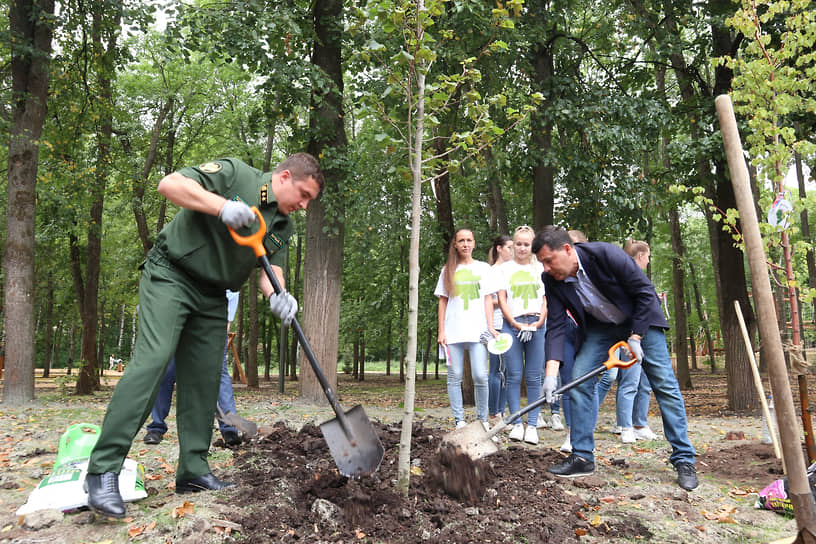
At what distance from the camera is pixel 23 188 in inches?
302

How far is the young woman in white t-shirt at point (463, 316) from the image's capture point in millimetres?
4797

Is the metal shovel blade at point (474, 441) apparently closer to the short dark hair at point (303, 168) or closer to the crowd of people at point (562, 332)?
the crowd of people at point (562, 332)

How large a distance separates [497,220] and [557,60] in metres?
4.92

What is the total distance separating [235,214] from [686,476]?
3179 millimetres

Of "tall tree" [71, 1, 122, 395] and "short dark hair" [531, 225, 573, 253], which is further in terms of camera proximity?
"tall tree" [71, 1, 122, 395]

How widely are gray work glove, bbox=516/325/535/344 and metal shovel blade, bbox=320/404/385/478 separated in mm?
2413

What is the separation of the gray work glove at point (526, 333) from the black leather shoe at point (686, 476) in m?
1.80

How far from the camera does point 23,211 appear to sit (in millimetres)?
7609

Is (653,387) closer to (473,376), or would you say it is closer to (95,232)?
(473,376)

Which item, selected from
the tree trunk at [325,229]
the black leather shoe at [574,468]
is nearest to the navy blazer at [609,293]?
the black leather shoe at [574,468]

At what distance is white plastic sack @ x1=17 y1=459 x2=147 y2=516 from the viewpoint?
259 cm

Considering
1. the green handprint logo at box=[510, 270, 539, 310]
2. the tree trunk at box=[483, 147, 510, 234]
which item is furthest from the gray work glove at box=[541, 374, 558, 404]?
the tree trunk at box=[483, 147, 510, 234]

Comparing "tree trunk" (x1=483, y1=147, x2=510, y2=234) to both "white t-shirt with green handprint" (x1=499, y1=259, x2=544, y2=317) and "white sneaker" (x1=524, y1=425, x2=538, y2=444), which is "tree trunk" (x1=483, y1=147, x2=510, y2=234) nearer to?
"white t-shirt with green handprint" (x1=499, y1=259, x2=544, y2=317)

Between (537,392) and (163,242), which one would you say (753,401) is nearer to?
(537,392)
